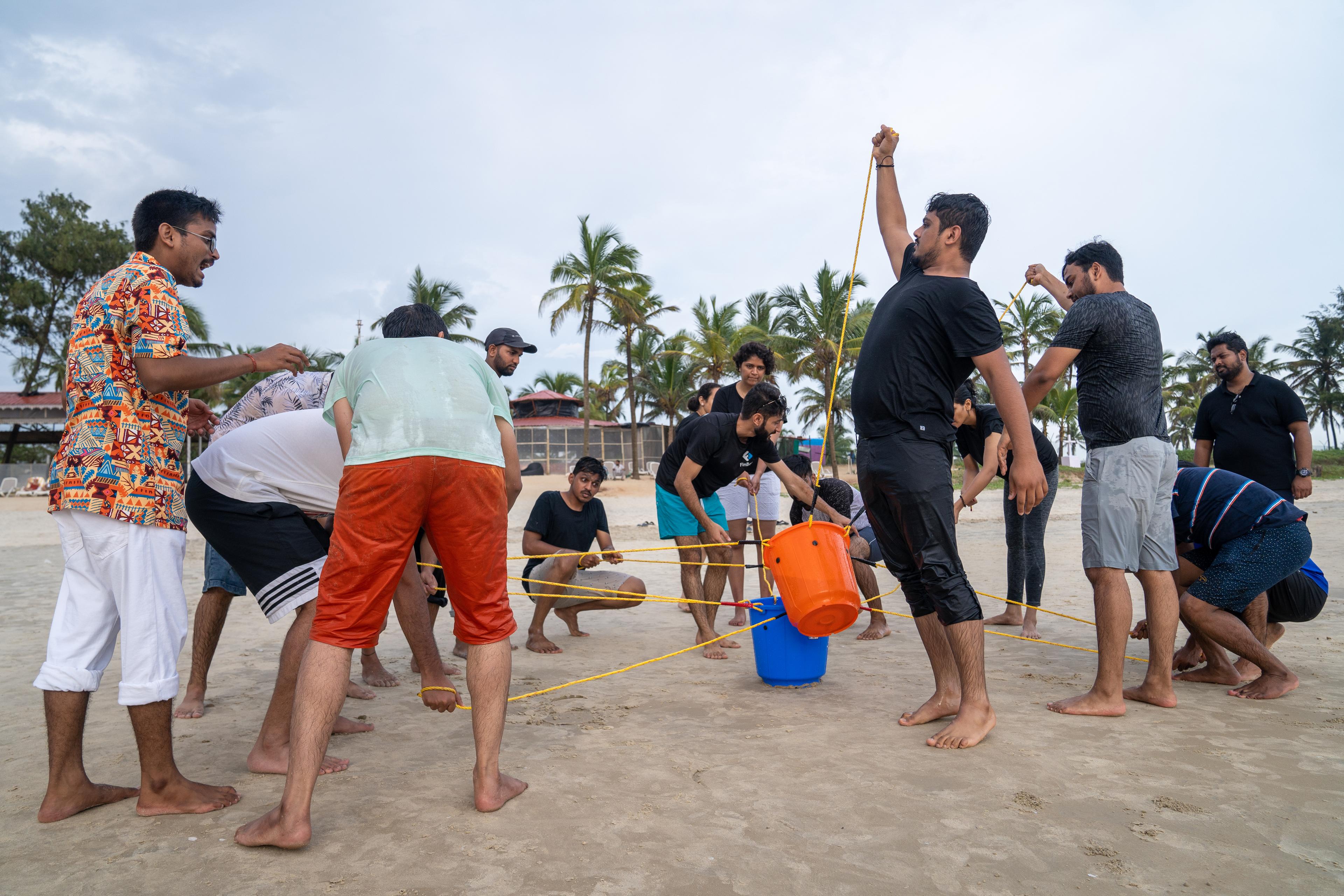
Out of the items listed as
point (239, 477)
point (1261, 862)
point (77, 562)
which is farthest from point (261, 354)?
point (1261, 862)

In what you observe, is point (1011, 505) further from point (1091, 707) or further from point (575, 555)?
point (575, 555)

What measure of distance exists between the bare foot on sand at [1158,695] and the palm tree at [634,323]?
95.6ft

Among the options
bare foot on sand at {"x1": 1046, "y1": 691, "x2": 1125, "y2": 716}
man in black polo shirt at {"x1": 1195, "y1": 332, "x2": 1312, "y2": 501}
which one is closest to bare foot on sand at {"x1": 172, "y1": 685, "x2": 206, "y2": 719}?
bare foot on sand at {"x1": 1046, "y1": 691, "x2": 1125, "y2": 716}

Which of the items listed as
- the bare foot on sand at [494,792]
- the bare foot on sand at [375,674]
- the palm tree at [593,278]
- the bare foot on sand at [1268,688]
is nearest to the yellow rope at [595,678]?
the bare foot on sand at [375,674]

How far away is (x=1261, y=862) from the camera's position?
2047 mm

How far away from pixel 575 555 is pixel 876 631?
213 cm

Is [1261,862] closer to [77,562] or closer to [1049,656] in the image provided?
[1049,656]

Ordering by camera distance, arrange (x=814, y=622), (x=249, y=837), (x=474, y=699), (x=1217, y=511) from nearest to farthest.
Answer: (x=249, y=837) < (x=474, y=699) < (x=814, y=622) < (x=1217, y=511)

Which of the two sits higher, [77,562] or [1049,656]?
[77,562]

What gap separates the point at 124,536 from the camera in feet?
8.02

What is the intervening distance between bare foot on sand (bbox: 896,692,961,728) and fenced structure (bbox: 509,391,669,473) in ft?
94.6

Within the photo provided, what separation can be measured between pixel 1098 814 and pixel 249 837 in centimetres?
246

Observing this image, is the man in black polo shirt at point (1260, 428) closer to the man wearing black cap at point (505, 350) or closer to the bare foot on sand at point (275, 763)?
the man wearing black cap at point (505, 350)

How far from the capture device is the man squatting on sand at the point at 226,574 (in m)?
3.64
